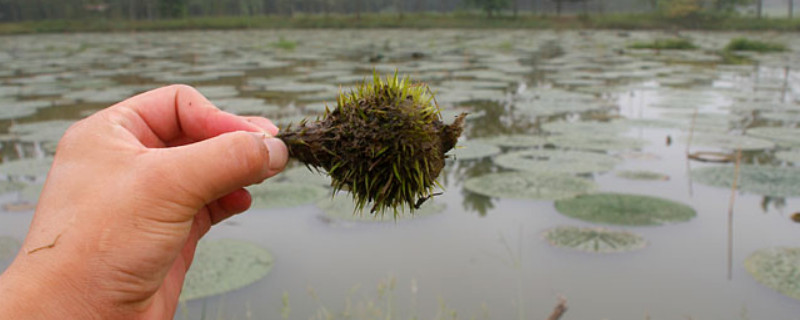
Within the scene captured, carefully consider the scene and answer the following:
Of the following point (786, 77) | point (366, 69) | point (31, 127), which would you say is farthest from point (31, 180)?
point (786, 77)

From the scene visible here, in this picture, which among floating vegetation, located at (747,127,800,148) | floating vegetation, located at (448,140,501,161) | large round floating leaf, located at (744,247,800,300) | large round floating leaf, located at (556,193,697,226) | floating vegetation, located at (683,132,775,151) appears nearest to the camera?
large round floating leaf, located at (744,247,800,300)

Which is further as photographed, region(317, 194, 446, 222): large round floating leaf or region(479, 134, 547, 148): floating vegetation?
region(479, 134, 547, 148): floating vegetation

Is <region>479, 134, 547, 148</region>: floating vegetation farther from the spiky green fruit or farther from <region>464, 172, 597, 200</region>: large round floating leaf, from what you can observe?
the spiky green fruit

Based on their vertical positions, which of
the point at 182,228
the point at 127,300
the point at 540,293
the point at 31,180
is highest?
the point at 182,228

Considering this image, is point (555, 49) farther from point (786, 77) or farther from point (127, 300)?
point (127, 300)

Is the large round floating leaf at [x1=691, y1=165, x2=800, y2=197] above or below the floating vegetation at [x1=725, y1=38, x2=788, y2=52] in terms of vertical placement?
below

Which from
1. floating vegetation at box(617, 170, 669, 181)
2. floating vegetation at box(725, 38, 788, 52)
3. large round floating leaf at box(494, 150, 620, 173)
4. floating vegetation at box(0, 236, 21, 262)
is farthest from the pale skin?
floating vegetation at box(725, 38, 788, 52)

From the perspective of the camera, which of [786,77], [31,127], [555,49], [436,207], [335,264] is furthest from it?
[555,49]
